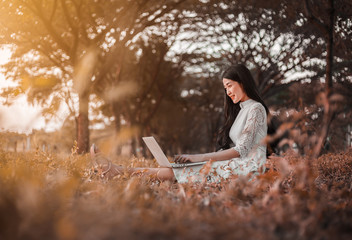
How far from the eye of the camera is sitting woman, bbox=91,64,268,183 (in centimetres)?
408

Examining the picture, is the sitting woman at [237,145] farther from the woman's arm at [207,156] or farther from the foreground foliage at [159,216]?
the foreground foliage at [159,216]

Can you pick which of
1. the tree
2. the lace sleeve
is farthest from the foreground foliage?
the tree

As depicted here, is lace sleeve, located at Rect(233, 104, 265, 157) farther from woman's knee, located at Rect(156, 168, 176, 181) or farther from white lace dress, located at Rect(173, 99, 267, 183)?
woman's knee, located at Rect(156, 168, 176, 181)

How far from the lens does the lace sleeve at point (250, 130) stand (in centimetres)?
420

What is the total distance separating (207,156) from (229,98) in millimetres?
1183

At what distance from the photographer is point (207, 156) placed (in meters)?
4.10

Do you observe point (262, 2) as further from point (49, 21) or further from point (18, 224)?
point (18, 224)

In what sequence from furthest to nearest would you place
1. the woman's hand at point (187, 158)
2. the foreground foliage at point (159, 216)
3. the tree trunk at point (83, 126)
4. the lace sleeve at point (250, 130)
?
the tree trunk at point (83, 126), the lace sleeve at point (250, 130), the woman's hand at point (187, 158), the foreground foliage at point (159, 216)

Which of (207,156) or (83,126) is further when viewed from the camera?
(83,126)

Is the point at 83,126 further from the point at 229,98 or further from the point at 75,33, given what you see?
the point at 229,98

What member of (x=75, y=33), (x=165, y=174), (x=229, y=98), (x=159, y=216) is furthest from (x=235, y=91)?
(x=75, y=33)

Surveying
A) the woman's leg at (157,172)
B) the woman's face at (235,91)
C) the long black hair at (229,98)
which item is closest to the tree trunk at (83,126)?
the woman's leg at (157,172)

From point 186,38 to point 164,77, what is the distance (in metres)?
3.56

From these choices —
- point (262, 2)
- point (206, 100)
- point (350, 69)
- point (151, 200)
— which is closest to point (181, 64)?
point (206, 100)
